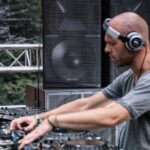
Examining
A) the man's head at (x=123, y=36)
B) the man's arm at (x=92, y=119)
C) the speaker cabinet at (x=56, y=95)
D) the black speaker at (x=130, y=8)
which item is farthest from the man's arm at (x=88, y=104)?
the black speaker at (x=130, y=8)

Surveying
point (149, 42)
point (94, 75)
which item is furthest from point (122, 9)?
point (149, 42)

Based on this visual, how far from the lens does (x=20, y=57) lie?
648 centimetres

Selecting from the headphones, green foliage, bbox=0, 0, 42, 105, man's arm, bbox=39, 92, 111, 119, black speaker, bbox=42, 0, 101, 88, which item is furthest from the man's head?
green foliage, bbox=0, 0, 42, 105

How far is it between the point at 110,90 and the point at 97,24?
2315 mm

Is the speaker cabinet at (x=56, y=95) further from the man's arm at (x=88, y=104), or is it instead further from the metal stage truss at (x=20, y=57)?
the man's arm at (x=88, y=104)

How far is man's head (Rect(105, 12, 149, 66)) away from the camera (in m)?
2.09

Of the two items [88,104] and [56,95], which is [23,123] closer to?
[88,104]

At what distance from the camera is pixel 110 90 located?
8.02 ft

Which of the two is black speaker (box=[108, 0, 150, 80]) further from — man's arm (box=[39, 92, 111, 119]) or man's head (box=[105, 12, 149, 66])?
man's head (box=[105, 12, 149, 66])

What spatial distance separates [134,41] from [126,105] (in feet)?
0.68

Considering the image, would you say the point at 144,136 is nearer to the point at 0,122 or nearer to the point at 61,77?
the point at 0,122

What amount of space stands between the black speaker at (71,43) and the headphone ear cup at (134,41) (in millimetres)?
2505

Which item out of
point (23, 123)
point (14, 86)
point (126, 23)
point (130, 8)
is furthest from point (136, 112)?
point (14, 86)

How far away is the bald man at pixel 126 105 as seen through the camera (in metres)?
1.94
